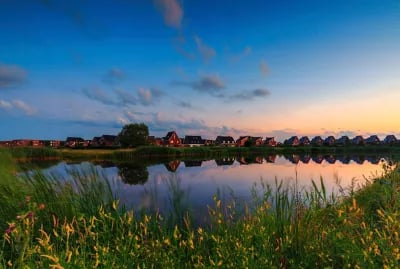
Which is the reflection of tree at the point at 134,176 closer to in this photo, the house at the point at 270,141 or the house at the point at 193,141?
the house at the point at 193,141

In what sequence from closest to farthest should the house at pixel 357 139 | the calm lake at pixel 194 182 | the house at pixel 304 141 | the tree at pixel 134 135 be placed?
1. the calm lake at pixel 194 182
2. the tree at pixel 134 135
3. the house at pixel 357 139
4. the house at pixel 304 141

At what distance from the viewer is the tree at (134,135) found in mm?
79438

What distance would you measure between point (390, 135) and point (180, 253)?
175230mm

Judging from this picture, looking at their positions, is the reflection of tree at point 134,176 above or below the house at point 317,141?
below

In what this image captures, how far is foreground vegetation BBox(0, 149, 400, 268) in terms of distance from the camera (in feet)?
11.5

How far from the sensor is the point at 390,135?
15275 centimetres

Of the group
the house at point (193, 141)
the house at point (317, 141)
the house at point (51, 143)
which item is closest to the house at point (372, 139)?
the house at point (317, 141)

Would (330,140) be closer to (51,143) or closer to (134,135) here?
(134,135)

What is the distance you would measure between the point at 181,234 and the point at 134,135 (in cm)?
7523

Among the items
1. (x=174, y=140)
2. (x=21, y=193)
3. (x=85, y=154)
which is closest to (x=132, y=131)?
(x=85, y=154)

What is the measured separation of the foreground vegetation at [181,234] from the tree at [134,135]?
71.3 metres

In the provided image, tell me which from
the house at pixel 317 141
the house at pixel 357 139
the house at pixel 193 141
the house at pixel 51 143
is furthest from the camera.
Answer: the house at pixel 317 141

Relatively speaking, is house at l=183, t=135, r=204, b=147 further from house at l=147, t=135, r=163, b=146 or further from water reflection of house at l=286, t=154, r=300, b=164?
water reflection of house at l=286, t=154, r=300, b=164

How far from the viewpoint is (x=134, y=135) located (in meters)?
79.4
